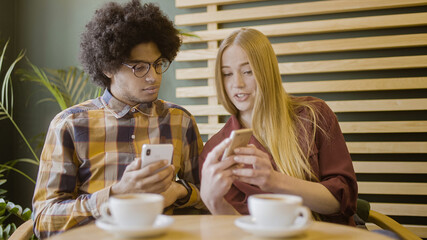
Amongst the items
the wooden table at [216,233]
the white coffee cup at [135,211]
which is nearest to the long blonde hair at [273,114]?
the wooden table at [216,233]

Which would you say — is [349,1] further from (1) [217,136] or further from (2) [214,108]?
(1) [217,136]

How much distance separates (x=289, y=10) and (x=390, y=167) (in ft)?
3.89

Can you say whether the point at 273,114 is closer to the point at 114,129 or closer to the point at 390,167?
the point at 114,129

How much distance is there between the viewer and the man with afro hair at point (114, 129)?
1744mm

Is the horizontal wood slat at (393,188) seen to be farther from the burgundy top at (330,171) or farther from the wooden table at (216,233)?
the wooden table at (216,233)

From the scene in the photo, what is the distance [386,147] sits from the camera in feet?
8.99

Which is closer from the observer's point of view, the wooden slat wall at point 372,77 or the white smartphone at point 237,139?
the white smartphone at point 237,139

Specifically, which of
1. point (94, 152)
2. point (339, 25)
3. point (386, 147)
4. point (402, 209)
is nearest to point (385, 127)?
point (386, 147)

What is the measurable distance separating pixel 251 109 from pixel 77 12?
223 centimetres

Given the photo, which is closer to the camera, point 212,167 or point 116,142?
point 212,167

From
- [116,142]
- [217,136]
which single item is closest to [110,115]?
[116,142]

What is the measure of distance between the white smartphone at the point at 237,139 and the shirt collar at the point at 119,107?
0.70 meters

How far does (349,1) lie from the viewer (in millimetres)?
2787

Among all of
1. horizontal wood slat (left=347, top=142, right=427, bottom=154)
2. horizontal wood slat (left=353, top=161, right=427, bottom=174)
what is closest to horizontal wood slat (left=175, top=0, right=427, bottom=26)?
horizontal wood slat (left=347, top=142, right=427, bottom=154)
